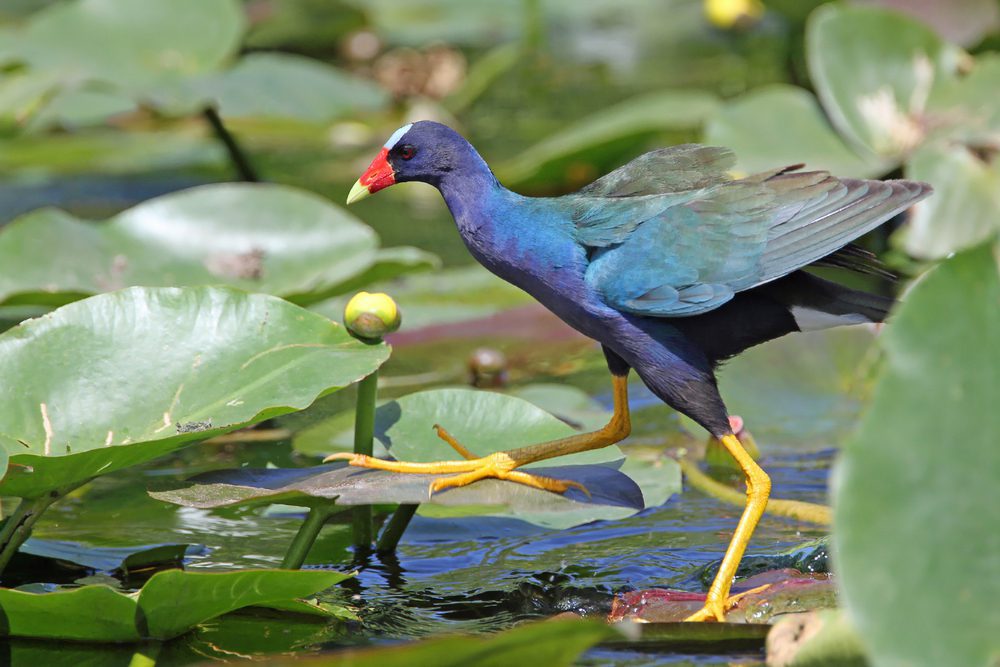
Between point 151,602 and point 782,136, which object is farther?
point 782,136

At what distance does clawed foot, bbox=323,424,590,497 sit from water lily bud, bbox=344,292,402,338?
0.19m

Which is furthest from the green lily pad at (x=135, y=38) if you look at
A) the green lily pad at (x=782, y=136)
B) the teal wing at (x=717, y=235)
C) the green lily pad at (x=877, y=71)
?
the teal wing at (x=717, y=235)

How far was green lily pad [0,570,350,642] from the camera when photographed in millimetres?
1746

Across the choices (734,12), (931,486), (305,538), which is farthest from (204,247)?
(734,12)

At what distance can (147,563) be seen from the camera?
2.24m

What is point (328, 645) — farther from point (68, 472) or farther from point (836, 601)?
point (836, 601)

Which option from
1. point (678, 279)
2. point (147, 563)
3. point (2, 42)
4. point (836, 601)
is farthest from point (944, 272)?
point (2, 42)

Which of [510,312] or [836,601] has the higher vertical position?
A: [510,312]

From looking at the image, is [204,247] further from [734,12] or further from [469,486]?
[734,12]

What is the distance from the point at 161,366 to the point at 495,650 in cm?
86

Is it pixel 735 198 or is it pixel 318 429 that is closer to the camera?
pixel 735 198

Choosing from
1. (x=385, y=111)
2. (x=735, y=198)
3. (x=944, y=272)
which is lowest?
(x=944, y=272)

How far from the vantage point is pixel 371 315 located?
204cm

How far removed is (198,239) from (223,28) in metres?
1.35
